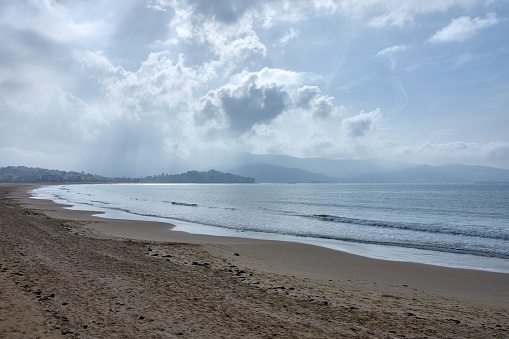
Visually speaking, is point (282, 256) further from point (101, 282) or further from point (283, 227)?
point (283, 227)

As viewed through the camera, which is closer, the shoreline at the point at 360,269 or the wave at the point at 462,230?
the shoreline at the point at 360,269

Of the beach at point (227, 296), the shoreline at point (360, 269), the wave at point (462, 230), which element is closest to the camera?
the beach at point (227, 296)

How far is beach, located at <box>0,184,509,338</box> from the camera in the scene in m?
6.00

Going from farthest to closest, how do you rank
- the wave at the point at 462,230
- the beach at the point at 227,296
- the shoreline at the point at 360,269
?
the wave at the point at 462,230, the shoreline at the point at 360,269, the beach at the point at 227,296

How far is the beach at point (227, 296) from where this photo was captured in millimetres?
6004

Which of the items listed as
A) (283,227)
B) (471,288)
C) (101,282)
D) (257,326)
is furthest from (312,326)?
(283,227)

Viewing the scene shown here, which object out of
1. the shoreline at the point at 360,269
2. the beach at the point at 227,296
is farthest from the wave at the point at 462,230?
the beach at the point at 227,296

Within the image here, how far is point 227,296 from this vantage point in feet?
26.4

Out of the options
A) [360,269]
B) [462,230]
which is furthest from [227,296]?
[462,230]

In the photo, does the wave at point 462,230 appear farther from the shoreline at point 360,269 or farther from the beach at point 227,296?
the beach at point 227,296

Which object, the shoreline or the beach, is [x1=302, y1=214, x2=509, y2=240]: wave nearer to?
the shoreline

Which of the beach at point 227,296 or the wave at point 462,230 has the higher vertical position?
the beach at point 227,296

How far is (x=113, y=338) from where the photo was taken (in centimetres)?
531

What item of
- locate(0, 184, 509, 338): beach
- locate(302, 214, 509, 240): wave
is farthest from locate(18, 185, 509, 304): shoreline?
locate(302, 214, 509, 240): wave
